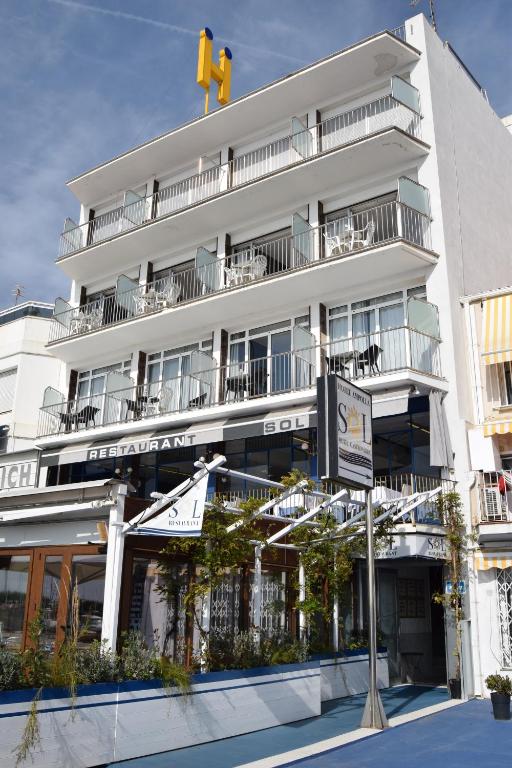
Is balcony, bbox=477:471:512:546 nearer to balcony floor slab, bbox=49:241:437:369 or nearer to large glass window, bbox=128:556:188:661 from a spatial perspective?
balcony floor slab, bbox=49:241:437:369

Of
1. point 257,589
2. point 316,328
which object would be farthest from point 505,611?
point 316,328

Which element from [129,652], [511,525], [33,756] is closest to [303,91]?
[511,525]

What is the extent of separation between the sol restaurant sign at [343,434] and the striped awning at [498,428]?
243 inches

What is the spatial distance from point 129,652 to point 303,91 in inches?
741

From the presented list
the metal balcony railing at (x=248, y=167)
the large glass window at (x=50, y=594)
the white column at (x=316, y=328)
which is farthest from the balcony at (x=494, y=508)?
the metal balcony railing at (x=248, y=167)

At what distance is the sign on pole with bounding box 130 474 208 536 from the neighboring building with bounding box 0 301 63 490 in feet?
61.0

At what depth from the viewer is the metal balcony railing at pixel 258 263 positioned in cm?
2017

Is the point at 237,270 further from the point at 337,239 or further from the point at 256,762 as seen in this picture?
the point at 256,762

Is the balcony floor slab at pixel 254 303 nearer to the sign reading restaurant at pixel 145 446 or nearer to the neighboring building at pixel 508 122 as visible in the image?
the sign reading restaurant at pixel 145 446

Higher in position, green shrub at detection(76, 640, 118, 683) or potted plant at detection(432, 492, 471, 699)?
potted plant at detection(432, 492, 471, 699)

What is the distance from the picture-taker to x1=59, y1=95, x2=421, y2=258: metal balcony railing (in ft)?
71.3

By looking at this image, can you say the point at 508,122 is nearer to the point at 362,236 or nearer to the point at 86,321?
the point at 362,236

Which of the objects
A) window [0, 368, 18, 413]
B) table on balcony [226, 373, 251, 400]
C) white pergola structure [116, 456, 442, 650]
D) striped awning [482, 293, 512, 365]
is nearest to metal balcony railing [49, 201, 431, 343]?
striped awning [482, 293, 512, 365]

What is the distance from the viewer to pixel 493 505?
1739 cm
